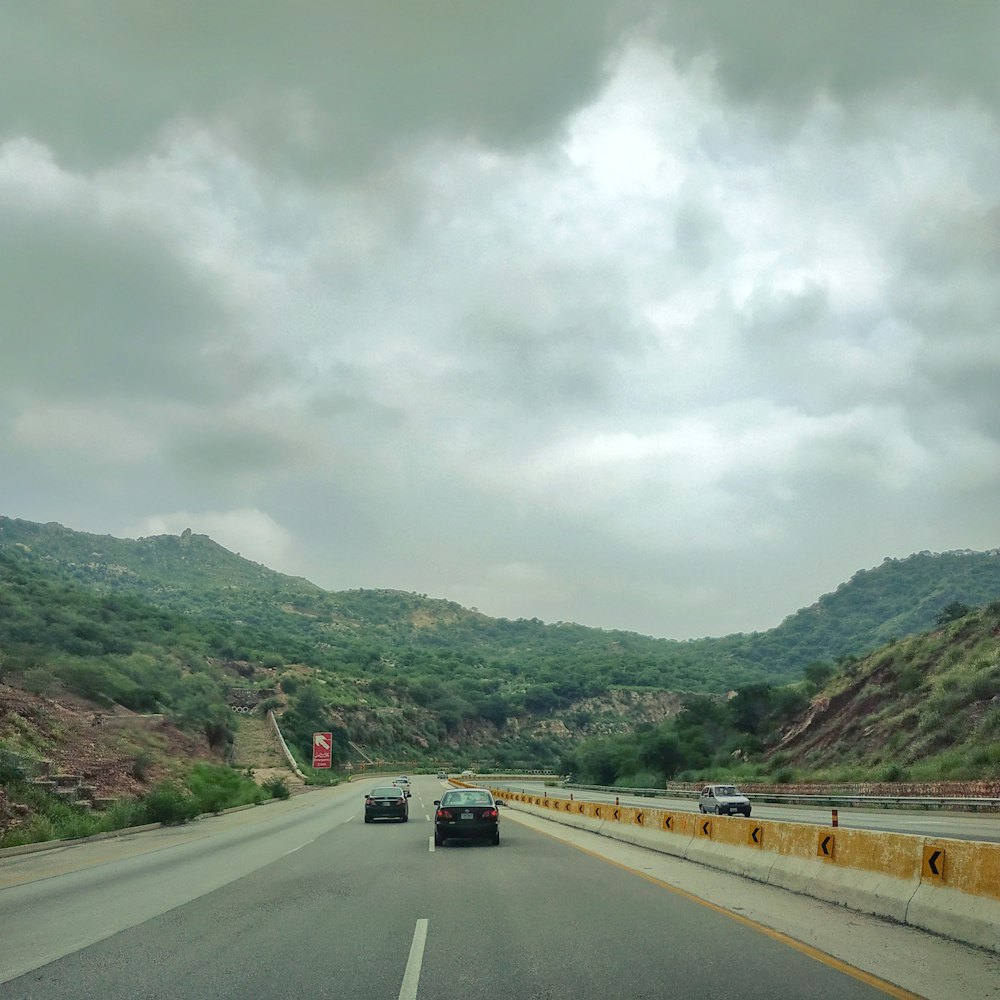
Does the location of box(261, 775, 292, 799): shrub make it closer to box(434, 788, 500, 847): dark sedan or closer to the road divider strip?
box(434, 788, 500, 847): dark sedan

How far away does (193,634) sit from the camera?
112562 mm

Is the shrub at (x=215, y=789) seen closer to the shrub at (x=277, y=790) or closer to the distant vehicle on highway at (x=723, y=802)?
the shrub at (x=277, y=790)

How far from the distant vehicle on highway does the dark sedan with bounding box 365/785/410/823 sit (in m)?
13.9

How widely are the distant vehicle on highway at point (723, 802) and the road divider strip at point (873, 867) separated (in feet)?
73.5

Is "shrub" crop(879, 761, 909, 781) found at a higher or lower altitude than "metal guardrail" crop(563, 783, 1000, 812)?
higher

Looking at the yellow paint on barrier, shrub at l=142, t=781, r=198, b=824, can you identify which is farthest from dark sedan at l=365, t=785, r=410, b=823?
the yellow paint on barrier

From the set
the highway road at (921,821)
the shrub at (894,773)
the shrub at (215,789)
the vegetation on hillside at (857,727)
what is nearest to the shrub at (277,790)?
the shrub at (215,789)

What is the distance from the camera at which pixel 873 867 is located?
10.6 metres

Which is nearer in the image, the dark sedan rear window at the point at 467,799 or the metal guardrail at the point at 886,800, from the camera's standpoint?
the dark sedan rear window at the point at 467,799

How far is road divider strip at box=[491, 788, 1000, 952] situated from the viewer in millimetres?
8516

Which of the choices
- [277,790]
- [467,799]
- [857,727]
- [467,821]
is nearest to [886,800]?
[467,799]

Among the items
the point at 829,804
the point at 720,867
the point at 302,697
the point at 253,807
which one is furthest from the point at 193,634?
the point at 720,867

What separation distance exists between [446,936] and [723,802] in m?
32.2

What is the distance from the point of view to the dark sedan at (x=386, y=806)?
3316 cm
